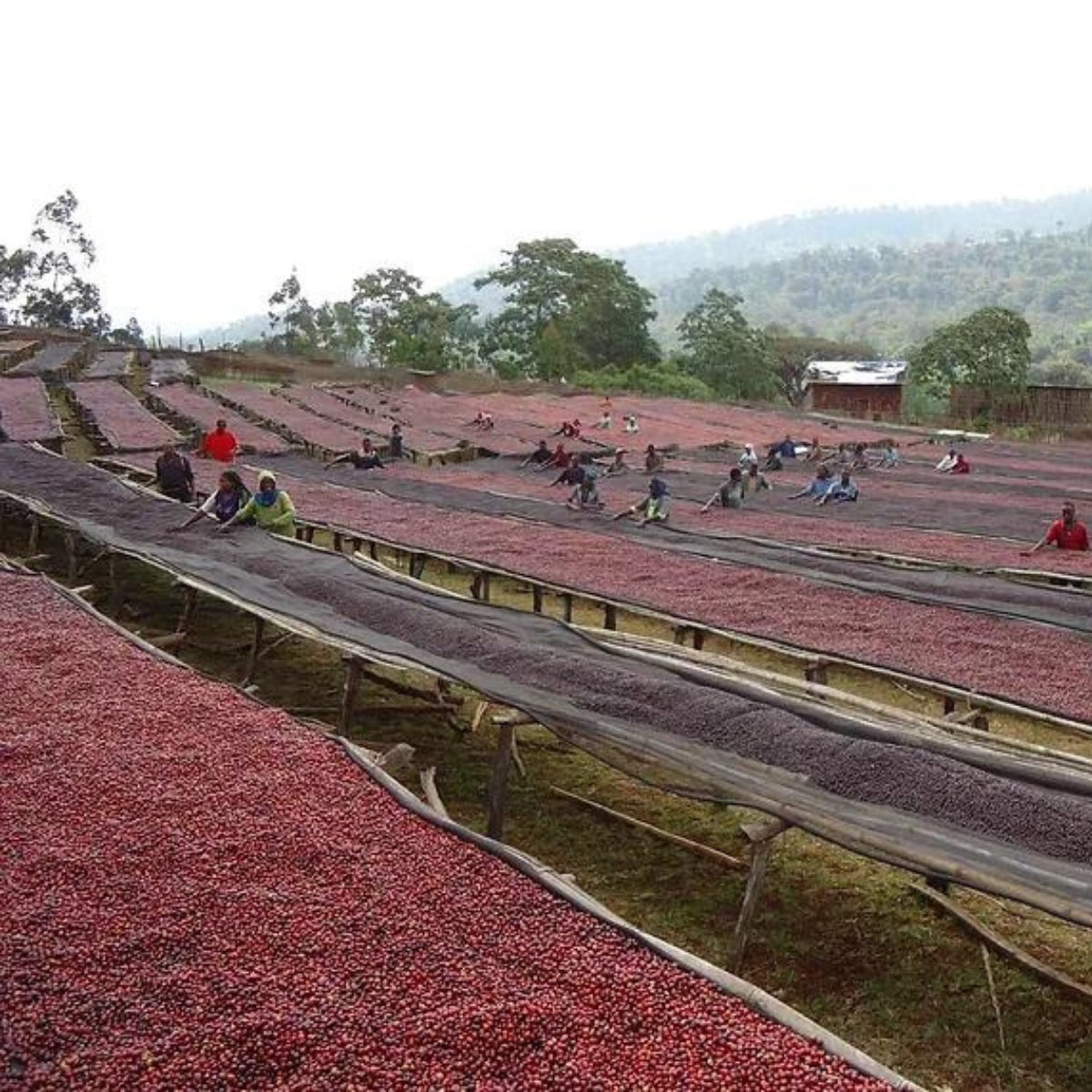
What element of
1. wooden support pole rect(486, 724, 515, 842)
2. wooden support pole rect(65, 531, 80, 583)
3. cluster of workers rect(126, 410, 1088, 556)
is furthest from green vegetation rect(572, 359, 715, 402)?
wooden support pole rect(486, 724, 515, 842)

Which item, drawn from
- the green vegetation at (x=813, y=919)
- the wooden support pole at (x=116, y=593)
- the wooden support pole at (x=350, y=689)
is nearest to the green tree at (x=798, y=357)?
the wooden support pole at (x=116, y=593)

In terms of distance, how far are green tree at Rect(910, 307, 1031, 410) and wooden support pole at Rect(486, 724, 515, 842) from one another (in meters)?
37.6

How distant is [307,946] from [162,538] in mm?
8716

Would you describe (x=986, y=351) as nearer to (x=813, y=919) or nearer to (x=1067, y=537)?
(x=1067, y=537)

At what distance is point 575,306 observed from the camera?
173 ft

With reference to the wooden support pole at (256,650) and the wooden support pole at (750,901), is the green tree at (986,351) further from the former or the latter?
the wooden support pole at (750,901)

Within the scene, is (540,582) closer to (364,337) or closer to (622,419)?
(622,419)

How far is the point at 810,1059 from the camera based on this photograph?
378cm

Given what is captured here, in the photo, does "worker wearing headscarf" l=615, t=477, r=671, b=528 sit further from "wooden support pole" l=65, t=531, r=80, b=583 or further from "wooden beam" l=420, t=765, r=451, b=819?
"wooden beam" l=420, t=765, r=451, b=819

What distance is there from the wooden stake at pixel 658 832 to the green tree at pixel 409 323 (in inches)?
1707

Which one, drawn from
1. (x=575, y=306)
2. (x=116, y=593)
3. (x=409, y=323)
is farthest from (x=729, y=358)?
(x=116, y=593)

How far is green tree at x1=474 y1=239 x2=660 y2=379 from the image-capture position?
52.5 metres

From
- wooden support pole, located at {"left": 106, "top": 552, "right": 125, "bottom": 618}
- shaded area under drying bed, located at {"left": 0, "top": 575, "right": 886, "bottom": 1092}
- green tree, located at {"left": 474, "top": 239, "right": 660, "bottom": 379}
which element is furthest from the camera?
green tree, located at {"left": 474, "top": 239, "right": 660, "bottom": 379}

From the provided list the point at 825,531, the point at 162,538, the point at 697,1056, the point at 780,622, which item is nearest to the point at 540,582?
the point at 780,622
